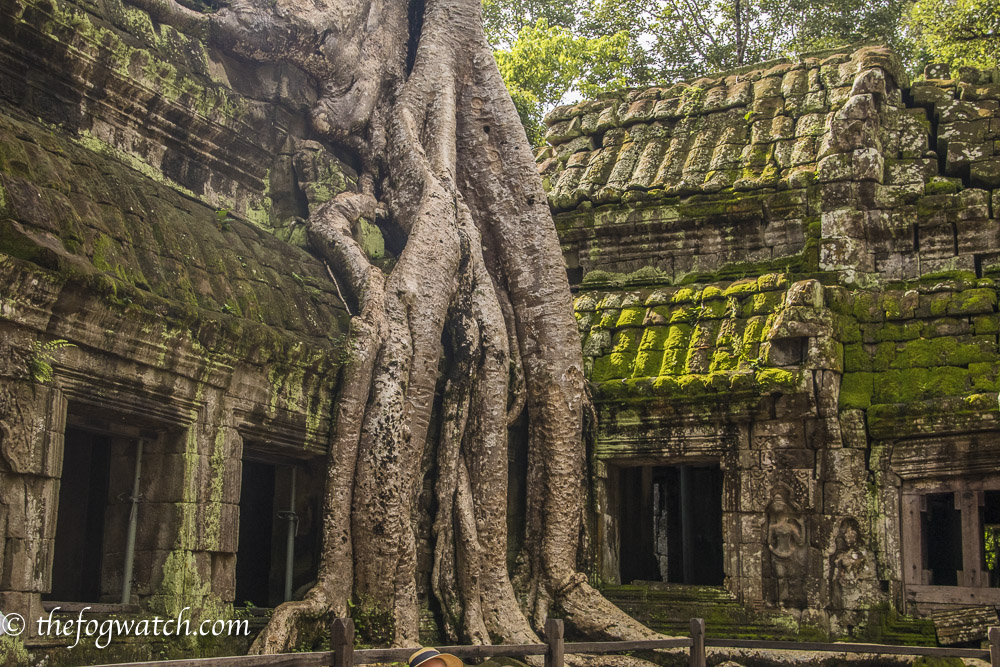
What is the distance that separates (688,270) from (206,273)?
4.61 meters

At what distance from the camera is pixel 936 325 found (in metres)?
8.48

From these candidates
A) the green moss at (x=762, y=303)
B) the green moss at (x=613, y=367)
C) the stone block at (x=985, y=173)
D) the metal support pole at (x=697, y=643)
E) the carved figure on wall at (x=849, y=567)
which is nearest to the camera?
the metal support pole at (x=697, y=643)

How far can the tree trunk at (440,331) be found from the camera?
22.5ft

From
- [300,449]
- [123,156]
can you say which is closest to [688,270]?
[300,449]

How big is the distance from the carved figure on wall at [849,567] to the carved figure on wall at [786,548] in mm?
226

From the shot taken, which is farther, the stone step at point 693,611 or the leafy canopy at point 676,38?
the leafy canopy at point 676,38

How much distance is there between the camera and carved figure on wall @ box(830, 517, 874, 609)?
26.8ft

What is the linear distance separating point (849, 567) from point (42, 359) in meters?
5.59

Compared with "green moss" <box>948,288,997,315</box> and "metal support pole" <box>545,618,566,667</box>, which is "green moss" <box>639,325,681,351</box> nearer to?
"green moss" <box>948,288,997,315</box>

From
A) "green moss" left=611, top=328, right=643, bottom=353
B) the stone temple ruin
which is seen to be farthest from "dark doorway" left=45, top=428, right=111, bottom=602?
"green moss" left=611, top=328, right=643, bottom=353

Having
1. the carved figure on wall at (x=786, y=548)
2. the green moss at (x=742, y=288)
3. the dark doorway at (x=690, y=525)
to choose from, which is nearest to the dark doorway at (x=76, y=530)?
the carved figure on wall at (x=786, y=548)

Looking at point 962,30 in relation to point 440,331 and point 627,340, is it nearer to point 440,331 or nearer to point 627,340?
point 627,340

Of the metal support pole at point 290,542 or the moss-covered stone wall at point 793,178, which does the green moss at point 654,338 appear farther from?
the metal support pole at point 290,542

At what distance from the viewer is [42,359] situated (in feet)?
16.9
